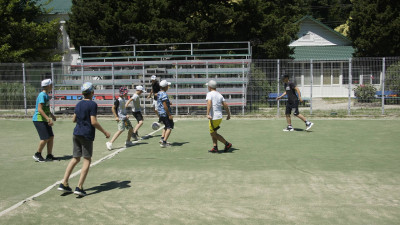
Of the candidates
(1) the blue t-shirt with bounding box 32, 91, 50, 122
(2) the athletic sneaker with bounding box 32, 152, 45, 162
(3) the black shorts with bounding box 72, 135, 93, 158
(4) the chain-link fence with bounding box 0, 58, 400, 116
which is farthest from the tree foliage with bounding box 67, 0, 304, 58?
(3) the black shorts with bounding box 72, 135, 93, 158

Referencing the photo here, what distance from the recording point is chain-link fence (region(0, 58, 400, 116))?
1722 centimetres

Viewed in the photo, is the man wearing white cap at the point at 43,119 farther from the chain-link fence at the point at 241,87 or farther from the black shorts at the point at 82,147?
the chain-link fence at the point at 241,87

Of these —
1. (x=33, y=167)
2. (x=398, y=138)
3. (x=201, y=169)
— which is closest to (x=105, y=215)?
(x=201, y=169)

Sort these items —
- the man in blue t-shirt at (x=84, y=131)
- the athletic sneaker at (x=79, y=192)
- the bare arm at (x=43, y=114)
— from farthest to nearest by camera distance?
the bare arm at (x=43, y=114)
the man in blue t-shirt at (x=84, y=131)
the athletic sneaker at (x=79, y=192)

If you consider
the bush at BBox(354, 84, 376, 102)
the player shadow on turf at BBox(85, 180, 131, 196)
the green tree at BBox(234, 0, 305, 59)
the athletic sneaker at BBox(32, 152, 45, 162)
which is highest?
the green tree at BBox(234, 0, 305, 59)

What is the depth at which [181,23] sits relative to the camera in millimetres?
23859

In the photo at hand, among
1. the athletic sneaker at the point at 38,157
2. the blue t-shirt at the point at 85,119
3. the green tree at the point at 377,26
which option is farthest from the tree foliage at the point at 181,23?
the blue t-shirt at the point at 85,119

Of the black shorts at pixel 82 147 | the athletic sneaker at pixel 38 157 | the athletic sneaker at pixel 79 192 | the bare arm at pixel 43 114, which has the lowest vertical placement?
the athletic sneaker at pixel 79 192

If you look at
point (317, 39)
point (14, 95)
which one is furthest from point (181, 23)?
point (317, 39)

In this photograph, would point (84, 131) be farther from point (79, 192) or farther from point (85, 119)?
point (79, 192)

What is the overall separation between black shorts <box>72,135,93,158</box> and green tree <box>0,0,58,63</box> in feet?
77.2

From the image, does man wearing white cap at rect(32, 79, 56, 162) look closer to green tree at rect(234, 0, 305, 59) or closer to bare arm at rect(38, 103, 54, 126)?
bare arm at rect(38, 103, 54, 126)

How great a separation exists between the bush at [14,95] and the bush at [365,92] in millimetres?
15005

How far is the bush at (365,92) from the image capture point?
17852 mm
